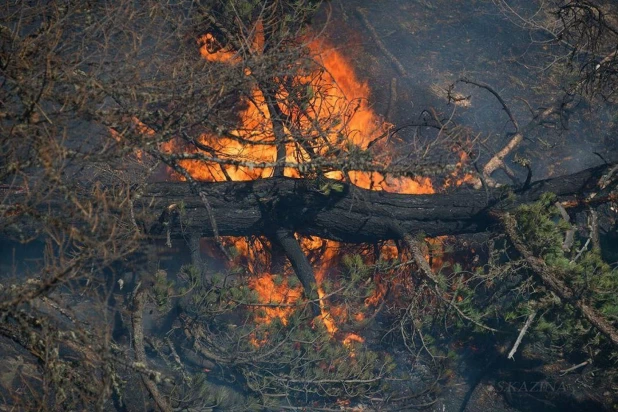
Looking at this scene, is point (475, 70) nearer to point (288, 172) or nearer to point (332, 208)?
point (288, 172)

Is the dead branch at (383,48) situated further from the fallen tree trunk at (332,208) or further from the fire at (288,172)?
the fallen tree trunk at (332,208)

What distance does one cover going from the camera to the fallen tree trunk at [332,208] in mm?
6305

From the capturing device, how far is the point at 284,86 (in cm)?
623

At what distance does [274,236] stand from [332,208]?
965 mm

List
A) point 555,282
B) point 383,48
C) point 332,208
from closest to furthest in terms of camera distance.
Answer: point 555,282, point 332,208, point 383,48

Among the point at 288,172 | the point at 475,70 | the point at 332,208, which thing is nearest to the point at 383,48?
the point at 475,70

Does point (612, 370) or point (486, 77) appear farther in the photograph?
point (486, 77)

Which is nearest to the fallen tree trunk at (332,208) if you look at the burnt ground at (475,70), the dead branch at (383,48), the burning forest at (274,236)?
the burning forest at (274,236)

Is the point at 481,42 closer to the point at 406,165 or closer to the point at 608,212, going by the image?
the point at 608,212

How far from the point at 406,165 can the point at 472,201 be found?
2.02 m

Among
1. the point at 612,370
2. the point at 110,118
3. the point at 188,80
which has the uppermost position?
the point at 188,80

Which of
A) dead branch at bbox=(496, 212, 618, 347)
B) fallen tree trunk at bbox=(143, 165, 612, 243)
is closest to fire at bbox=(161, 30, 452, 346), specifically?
fallen tree trunk at bbox=(143, 165, 612, 243)

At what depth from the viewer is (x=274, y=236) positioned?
6.85 metres

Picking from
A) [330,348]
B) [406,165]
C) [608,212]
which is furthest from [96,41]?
[608,212]
